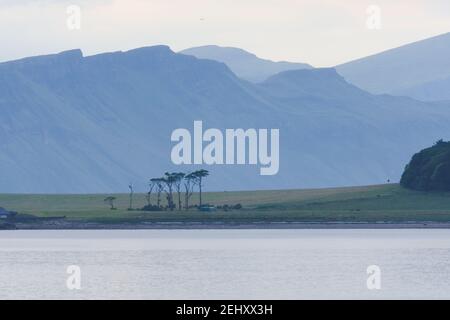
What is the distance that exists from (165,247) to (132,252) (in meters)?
9.23

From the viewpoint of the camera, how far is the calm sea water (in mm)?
69812

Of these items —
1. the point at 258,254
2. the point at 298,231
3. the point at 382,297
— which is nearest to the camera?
the point at 382,297

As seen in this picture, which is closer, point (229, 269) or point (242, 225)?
point (229, 269)

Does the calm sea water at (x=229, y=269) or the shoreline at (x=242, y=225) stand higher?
the shoreline at (x=242, y=225)

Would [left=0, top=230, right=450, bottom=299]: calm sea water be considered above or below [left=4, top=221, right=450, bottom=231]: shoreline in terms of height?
below

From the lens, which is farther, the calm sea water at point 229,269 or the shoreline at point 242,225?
the shoreline at point 242,225

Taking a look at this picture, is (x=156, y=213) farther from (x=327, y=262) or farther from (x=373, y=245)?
(x=327, y=262)

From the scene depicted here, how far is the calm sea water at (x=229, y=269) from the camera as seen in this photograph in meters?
69.8

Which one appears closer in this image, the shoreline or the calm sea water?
the calm sea water

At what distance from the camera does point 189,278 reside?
79938 mm

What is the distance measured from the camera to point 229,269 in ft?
291

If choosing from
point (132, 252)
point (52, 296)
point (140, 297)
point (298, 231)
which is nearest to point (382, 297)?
point (140, 297)

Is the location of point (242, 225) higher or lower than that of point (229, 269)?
higher
